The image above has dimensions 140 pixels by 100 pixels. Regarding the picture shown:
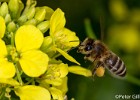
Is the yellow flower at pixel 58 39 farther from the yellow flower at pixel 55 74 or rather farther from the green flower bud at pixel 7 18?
the green flower bud at pixel 7 18

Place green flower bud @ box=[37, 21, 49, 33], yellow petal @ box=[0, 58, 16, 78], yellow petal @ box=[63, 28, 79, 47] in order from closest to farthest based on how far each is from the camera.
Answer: yellow petal @ box=[0, 58, 16, 78]
green flower bud @ box=[37, 21, 49, 33]
yellow petal @ box=[63, 28, 79, 47]

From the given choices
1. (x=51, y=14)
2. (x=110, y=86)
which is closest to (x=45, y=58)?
(x=51, y=14)

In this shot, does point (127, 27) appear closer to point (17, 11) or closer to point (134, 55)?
point (134, 55)

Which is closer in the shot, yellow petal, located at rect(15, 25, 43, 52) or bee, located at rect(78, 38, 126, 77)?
yellow petal, located at rect(15, 25, 43, 52)

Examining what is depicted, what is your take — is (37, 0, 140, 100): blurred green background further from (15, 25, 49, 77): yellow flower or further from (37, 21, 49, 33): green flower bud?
(15, 25, 49, 77): yellow flower

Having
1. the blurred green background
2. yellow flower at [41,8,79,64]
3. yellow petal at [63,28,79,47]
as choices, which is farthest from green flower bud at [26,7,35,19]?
the blurred green background

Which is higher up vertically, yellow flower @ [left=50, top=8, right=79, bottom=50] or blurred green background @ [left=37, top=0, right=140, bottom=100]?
yellow flower @ [left=50, top=8, right=79, bottom=50]
